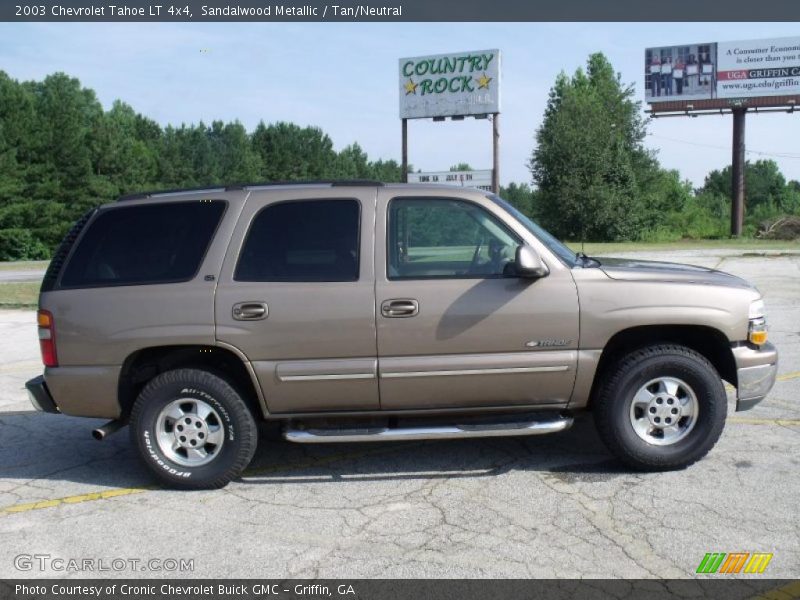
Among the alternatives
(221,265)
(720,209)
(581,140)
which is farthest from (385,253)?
(720,209)

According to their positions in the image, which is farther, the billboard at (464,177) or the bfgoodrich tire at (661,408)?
the billboard at (464,177)

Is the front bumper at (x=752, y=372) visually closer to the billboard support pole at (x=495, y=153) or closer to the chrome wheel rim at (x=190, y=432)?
the chrome wheel rim at (x=190, y=432)

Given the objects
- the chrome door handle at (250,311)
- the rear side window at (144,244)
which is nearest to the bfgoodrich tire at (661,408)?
the chrome door handle at (250,311)

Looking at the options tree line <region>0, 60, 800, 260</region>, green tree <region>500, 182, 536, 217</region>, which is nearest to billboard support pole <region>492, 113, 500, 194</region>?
tree line <region>0, 60, 800, 260</region>

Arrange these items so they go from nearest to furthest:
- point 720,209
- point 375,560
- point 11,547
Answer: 1. point 375,560
2. point 11,547
3. point 720,209

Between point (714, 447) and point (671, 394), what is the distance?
862 millimetres

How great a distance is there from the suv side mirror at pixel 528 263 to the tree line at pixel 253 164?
132ft

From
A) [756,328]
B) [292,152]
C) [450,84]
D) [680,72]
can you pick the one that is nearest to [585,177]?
[680,72]

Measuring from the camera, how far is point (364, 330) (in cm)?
485

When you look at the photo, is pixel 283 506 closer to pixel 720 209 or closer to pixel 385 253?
pixel 385 253

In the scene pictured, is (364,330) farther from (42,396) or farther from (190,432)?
(42,396)

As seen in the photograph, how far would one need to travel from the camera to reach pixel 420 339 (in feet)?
15.9

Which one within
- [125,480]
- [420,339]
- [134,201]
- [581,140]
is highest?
[581,140]

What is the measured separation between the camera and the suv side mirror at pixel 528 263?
4742 millimetres
